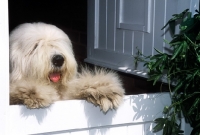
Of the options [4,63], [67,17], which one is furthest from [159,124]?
[67,17]

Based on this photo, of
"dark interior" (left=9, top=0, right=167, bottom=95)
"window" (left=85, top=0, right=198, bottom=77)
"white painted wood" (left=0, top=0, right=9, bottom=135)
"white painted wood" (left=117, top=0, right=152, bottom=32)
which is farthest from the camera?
"dark interior" (left=9, top=0, right=167, bottom=95)

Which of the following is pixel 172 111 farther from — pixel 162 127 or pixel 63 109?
pixel 63 109

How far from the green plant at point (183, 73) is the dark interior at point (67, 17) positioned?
0.72 metres

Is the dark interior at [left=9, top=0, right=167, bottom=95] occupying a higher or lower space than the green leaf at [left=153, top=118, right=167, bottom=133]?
higher

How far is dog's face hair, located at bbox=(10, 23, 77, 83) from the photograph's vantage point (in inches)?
65.3

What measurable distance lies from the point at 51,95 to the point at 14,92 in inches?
5.6

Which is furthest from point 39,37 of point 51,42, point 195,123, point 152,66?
point 195,123

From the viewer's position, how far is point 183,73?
1650 mm

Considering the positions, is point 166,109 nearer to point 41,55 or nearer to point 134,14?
point 41,55

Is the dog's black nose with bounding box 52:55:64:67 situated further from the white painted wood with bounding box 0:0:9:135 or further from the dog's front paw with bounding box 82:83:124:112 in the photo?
the white painted wood with bounding box 0:0:9:135

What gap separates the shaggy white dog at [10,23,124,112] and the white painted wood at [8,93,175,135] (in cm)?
5

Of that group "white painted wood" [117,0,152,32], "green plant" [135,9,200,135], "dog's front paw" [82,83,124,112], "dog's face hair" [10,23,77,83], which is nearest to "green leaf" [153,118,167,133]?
"green plant" [135,9,200,135]

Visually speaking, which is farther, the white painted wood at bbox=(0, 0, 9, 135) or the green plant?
the green plant

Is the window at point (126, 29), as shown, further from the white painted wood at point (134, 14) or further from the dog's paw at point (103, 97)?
the dog's paw at point (103, 97)
